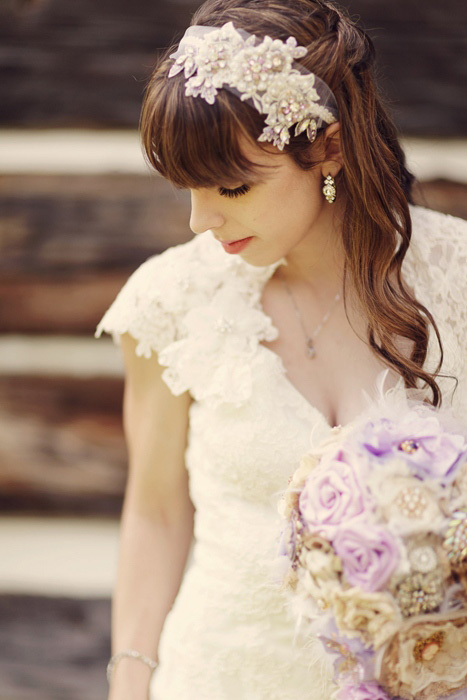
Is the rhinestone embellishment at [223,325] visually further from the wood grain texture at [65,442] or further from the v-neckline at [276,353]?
the wood grain texture at [65,442]

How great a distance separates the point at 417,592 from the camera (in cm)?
92

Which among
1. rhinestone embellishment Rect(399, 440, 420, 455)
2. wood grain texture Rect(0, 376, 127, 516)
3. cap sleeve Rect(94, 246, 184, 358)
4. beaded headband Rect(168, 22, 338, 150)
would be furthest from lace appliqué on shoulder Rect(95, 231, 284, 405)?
wood grain texture Rect(0, 376, 127, 516)

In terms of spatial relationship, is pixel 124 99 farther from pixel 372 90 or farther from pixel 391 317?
pixel 391 317

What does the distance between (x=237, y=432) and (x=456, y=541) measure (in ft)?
2.02

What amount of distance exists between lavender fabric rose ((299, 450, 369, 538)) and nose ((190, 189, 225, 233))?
0.52 metres

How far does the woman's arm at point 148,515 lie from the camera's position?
1.62 meters

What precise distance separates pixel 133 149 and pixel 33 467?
41.3 inches

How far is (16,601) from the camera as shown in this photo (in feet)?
7.85

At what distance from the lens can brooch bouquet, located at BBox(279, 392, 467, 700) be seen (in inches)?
36.2

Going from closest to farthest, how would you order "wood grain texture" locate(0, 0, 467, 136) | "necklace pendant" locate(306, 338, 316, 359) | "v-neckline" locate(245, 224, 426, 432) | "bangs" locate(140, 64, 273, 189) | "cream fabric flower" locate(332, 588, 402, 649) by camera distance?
"cream fabric flower" locate(332, 588, 402, 649) < "bangs" locate(140, 64, 273, 189) < "v-neckline" locate(245, 224, 426, 432) < "necklace pendant" locate(306, 338, 316, 359) < "wood grain texture" locate(0, 0, 467, 136)

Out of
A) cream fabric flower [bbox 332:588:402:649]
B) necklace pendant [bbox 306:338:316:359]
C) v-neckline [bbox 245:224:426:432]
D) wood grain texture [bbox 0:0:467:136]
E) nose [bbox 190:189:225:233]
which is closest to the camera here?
cream fabric flower [bbox 332:588:402:649]

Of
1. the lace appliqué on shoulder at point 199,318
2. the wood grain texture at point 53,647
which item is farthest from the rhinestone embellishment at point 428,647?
the wood grain texture at point 53,647

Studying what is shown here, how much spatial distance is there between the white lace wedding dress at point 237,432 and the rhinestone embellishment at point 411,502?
0.46m

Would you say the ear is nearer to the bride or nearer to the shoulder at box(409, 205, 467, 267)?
the bride
